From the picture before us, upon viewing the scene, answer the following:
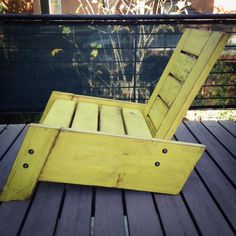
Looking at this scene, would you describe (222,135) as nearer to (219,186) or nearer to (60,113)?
(219,186)

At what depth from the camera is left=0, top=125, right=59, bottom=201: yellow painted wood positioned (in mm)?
1701

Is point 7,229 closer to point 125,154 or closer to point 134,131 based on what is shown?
point 125,154

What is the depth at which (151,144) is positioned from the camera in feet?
5.96

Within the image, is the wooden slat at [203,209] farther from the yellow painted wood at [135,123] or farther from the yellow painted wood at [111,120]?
the yellow painted wood at [111,120]

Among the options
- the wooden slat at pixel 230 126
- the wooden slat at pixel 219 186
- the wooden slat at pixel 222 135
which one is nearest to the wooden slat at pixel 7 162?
the wooden slat at pixel 219 186

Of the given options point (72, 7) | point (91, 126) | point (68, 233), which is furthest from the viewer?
point (72, 7)

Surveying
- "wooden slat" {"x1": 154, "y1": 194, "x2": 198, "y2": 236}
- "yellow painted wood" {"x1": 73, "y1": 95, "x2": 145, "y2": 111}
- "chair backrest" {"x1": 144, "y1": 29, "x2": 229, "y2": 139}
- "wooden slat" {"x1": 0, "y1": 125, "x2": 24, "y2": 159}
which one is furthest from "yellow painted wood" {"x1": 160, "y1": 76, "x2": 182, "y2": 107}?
"wooden slat" {"x1": 0, "y1": 125, "x2": 24, "y2": 159}

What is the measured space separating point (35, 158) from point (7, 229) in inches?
15.7

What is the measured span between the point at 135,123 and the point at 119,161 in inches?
19.3

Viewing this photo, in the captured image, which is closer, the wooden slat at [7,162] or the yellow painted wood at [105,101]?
the wooden slat at [7,162]

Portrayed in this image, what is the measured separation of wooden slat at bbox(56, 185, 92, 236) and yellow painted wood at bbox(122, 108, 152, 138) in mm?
483

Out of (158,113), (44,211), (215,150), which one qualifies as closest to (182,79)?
(158,113)

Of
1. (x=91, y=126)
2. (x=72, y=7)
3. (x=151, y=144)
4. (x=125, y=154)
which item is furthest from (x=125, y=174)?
(x=72, y=7)

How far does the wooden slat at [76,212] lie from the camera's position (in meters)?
1.60
